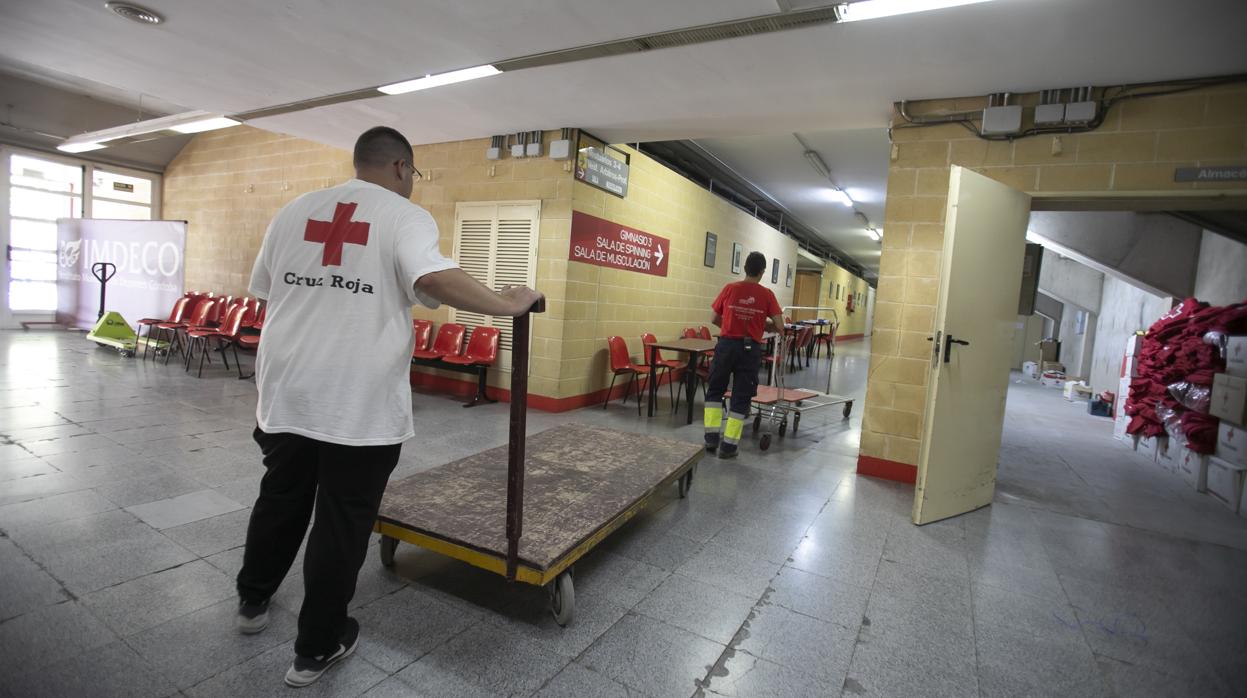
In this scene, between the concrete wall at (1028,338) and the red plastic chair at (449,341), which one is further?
the concrete wall at (1028,338)

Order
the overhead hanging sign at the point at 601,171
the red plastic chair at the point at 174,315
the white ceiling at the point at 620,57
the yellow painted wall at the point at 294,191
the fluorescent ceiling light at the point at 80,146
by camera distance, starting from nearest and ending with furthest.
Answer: the white ceiling at the point at 620,57 < the overhead hanging sign at the point at 601,171 < the yellow painted wall at the point at 294,191 < the red plastic chair at the point at 174,315 < the fluorescent ceiling light at the point at 80,146

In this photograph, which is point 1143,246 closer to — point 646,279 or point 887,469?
point 887,469

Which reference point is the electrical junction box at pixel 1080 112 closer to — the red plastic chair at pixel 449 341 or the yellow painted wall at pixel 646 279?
the yellow painted wall at pixel 646 279

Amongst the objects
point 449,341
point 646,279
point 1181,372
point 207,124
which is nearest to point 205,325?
point 207,124

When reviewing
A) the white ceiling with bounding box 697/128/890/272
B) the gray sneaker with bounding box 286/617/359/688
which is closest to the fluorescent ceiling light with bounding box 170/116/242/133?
the white ceiling with bounding box 697/128/890/272

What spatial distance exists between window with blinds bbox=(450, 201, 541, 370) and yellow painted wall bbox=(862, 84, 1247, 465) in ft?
11.2

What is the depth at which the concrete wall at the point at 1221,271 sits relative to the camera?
15.9ft

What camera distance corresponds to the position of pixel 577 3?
301 centimetres

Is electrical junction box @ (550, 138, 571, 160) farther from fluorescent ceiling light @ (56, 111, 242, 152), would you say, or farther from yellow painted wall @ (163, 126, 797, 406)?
fluorescent ceiling light @ (56, 111, 242, 152)

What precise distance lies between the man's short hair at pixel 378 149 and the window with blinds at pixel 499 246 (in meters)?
3.99

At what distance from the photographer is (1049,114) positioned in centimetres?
359

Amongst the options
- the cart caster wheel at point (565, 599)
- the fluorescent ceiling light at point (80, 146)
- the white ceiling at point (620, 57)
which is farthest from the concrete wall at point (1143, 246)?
the fluorescent ceiling light at point (80, 146)

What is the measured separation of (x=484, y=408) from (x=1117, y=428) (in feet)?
23.5

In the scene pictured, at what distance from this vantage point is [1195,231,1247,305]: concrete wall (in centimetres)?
486
